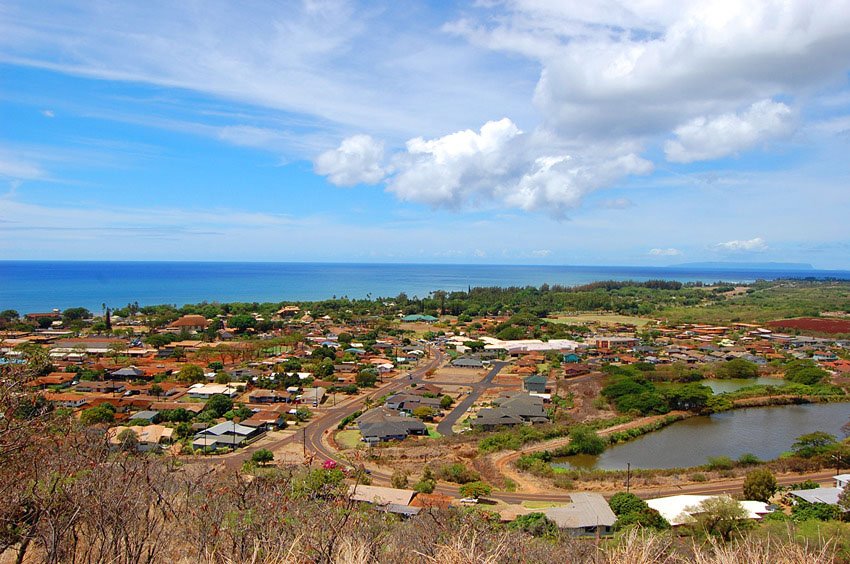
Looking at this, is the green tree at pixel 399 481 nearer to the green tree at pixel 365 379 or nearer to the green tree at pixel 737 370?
the green tree at pixel 365 379

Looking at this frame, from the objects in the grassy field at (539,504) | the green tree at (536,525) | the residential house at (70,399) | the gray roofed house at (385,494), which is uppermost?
the green tree at (536,525)

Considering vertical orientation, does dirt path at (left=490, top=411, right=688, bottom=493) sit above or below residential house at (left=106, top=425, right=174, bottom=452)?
below

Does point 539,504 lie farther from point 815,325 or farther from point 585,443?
point 815,325

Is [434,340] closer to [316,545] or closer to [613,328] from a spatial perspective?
[613,328]

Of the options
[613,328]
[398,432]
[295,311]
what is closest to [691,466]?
[398,432]

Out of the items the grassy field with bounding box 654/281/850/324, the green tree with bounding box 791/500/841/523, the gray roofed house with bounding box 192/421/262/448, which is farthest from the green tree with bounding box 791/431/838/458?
the grassy field with bounding box 654/281/850/324

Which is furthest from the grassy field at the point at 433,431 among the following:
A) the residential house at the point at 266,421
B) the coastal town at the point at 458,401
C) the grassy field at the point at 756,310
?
the grassy field at the point at 756,310

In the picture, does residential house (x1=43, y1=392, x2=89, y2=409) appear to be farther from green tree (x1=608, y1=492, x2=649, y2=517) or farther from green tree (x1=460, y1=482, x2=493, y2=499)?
green tree (x1=608, y1=492, x2=649, y2=517)
